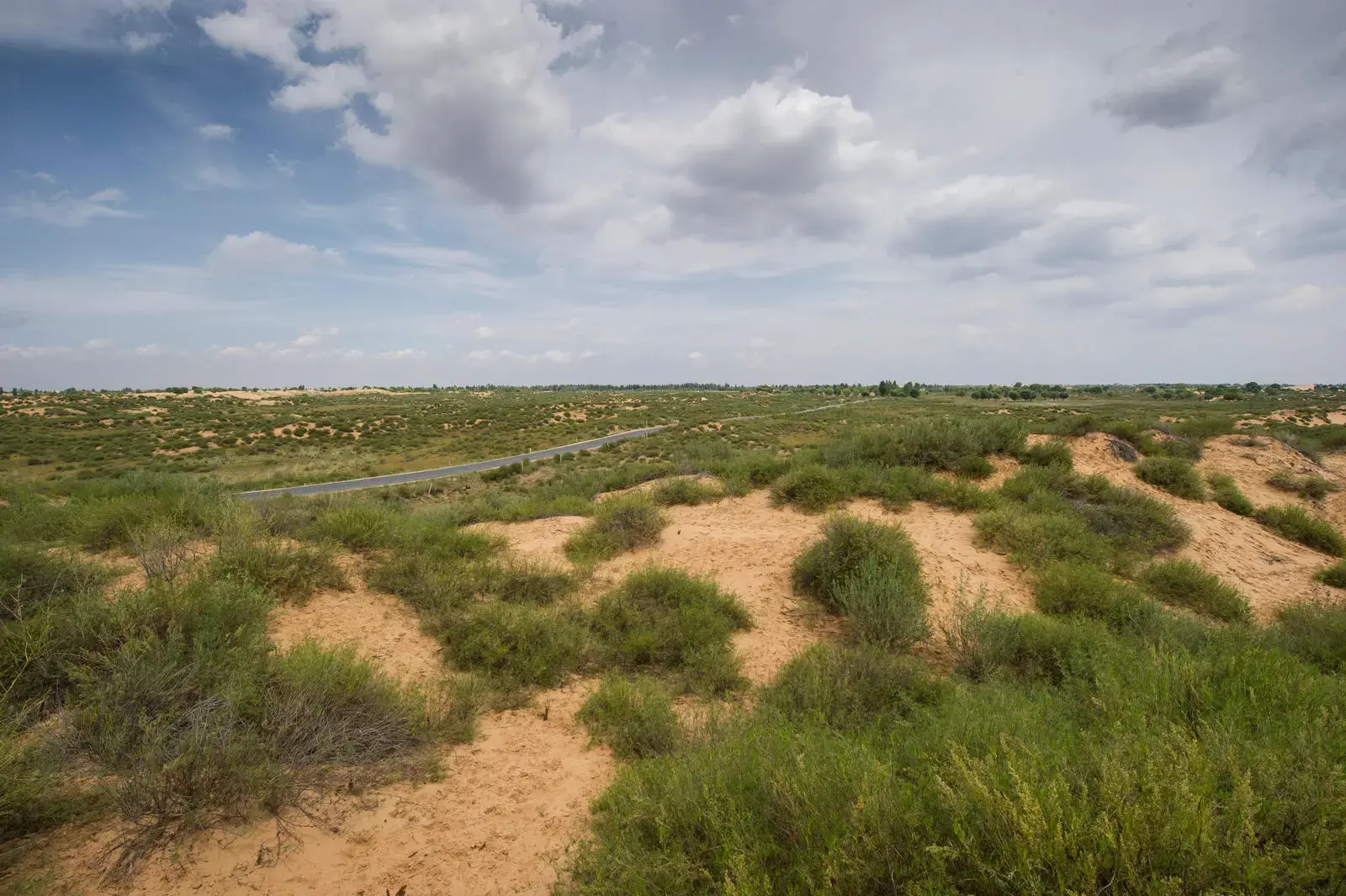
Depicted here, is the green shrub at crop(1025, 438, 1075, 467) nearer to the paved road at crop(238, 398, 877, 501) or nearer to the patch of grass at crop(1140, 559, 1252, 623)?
the patch of grass at crop(1140, 559, 1252, 623)

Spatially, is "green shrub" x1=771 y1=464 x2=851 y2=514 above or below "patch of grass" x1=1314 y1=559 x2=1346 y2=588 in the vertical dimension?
above

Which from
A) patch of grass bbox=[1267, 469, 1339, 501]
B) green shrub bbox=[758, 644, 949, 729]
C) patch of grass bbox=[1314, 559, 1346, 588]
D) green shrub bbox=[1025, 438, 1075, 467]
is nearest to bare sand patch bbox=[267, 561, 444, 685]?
green shrub bbox=[758, 644, 949, 729]

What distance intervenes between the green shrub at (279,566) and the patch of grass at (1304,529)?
1828 cm

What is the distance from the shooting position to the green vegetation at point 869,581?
645 centimetres

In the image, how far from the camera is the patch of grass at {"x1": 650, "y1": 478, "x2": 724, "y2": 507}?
41.1ft

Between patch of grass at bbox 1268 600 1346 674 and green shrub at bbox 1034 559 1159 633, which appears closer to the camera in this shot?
patch of grass at bbox 1268 600 1346 674

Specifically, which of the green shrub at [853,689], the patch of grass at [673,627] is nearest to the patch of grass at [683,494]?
the patch of grass at [673,627]

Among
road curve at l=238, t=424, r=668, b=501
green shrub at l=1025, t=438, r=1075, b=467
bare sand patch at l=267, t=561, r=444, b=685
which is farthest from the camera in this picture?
road curve at l=238, t=424, r=668, b=501

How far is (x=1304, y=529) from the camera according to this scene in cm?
1102

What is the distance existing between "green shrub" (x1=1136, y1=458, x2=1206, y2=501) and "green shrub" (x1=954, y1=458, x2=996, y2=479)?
4.06 metres

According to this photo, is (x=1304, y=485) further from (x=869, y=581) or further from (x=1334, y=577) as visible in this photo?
(x=869, y=581)

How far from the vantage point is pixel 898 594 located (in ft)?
22.1

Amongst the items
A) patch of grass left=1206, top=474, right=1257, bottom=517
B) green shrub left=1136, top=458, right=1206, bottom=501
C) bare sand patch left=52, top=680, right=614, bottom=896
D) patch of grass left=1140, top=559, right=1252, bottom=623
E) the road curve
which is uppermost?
green shrub left=1136, top=458, right=1206, bottom=501

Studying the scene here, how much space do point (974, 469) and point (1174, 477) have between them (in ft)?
16.3
